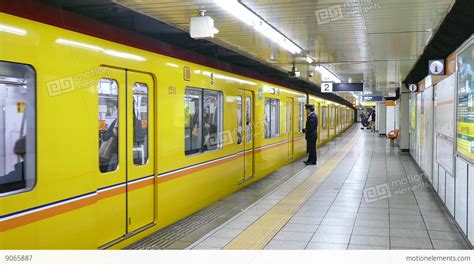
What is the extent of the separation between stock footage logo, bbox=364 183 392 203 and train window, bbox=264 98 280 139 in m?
3.10

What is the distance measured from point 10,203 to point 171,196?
2.79 m

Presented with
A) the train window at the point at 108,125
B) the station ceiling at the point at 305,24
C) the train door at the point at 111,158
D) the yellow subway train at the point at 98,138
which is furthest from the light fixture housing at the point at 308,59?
the train window at the point at 108,125

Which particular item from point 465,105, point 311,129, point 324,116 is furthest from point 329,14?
point 324,116

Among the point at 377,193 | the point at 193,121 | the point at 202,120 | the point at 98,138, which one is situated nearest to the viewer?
the point at 98,138

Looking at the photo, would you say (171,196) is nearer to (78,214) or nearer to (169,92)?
(169,92)

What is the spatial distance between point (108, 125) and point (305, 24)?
10.5 ft

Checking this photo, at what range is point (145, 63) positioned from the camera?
5.17 meters

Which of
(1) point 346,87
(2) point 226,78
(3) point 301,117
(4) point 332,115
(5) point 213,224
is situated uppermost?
(1) point 346,87

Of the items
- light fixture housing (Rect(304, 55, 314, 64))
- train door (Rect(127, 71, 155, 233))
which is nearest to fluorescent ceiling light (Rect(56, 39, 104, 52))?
train door (Rect(127, 71, 155, 233))

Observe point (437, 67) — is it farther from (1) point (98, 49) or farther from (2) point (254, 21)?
(1) point (98, 49)

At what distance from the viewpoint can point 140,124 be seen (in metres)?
5.18

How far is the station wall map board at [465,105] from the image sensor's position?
4.59 meters

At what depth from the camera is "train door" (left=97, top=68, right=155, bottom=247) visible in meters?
4.49
